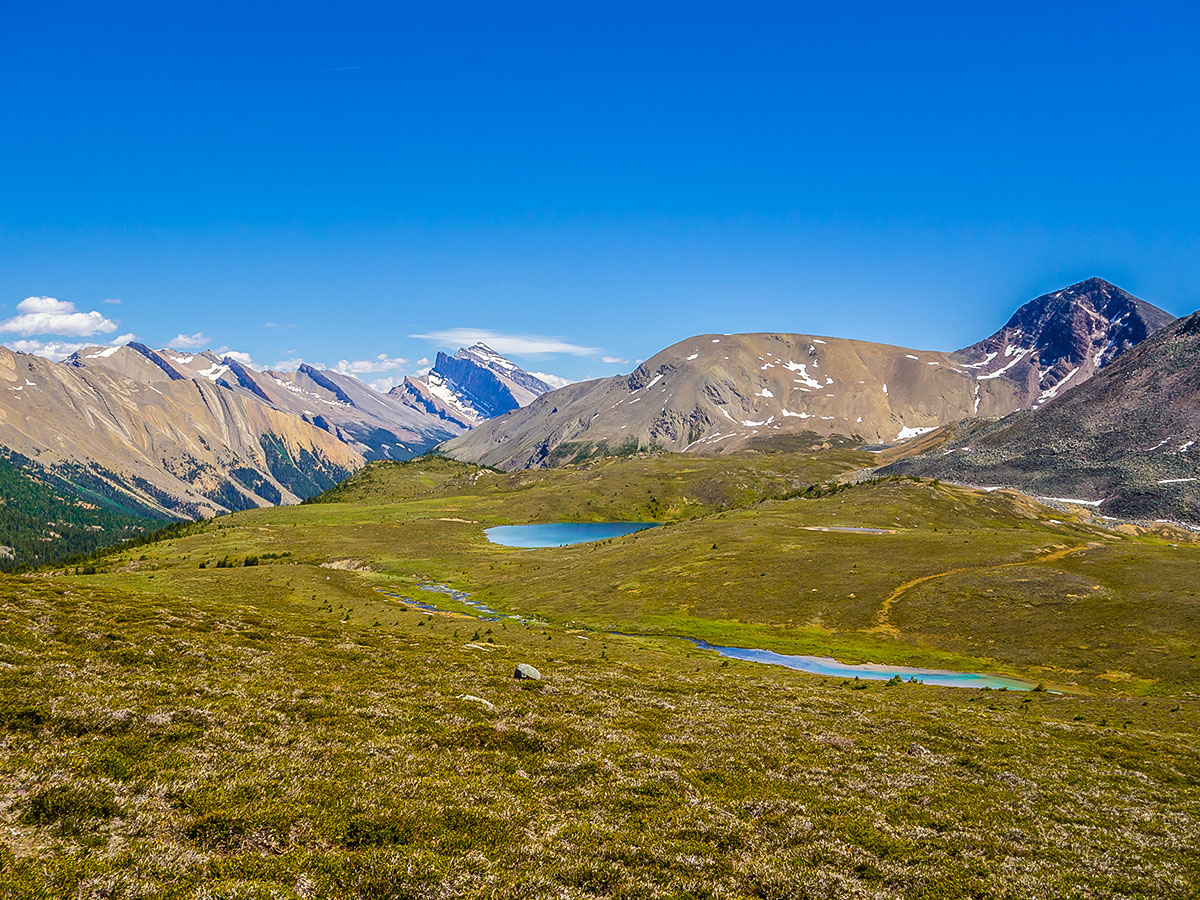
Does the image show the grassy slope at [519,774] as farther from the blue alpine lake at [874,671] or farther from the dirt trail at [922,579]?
the dirt trail at [922,579]

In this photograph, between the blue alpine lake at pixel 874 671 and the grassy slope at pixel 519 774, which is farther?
the blue alpine lake at pixel 874 671

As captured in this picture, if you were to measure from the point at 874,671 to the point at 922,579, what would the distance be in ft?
130

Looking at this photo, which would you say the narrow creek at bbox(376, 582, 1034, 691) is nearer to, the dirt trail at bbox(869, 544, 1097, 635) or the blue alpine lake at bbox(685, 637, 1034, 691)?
the blue alpine lake at bbox(685, 637, 1034, 691)

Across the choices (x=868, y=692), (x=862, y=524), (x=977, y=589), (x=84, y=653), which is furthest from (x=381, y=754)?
(x=862, y=524)

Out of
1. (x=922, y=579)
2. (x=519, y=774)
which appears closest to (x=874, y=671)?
(x=922, y=579)

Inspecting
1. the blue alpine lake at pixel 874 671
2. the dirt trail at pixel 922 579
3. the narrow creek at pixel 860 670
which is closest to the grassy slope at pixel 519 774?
the narrow creek at pixel 860 670

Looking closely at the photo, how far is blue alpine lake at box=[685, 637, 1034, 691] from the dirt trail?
15.5m

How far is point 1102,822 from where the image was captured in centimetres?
2455

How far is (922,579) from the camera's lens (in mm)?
108188

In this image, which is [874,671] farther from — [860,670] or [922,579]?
[922,579]

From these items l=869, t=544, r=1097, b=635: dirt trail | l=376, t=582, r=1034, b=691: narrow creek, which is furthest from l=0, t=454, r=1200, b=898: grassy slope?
l=869, t=544, r=1097, b=635: dirt trail

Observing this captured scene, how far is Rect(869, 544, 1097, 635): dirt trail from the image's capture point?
9344 cm

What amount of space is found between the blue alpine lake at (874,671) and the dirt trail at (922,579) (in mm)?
15457

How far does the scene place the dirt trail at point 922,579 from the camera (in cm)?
9344
